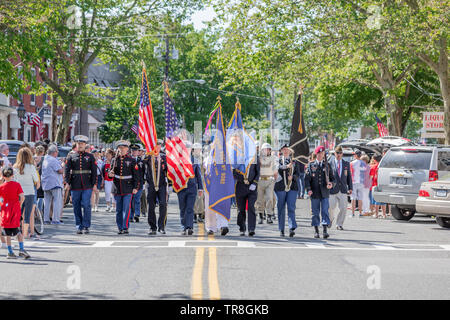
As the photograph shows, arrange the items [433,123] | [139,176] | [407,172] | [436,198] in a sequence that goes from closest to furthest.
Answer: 1. [139,176]
2. [436,198]
3. [407,172]
4. [433,123]

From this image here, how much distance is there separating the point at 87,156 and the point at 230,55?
13899mm

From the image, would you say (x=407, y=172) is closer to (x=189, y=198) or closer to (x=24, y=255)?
(x=189, y=198)

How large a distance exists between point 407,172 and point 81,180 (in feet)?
29.4

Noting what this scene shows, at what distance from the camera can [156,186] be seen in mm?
16297

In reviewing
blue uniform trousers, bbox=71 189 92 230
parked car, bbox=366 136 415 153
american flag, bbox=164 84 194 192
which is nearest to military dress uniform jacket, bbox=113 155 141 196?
blue uniform trousers, bbox=71 189 92 230

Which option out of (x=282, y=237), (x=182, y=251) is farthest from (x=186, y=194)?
(x=182, y=251)

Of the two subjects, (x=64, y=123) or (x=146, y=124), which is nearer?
(x=146, y=124)

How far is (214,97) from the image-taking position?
67.8 m

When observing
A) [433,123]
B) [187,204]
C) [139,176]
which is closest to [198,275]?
[187,204]

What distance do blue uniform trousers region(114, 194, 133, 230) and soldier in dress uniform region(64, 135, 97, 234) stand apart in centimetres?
59

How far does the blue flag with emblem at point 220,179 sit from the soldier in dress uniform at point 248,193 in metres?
0.19

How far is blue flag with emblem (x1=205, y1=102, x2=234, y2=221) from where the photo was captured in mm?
16062

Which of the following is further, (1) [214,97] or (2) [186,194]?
(1) [214,97]

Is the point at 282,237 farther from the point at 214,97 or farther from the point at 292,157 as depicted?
the point at 214,97
